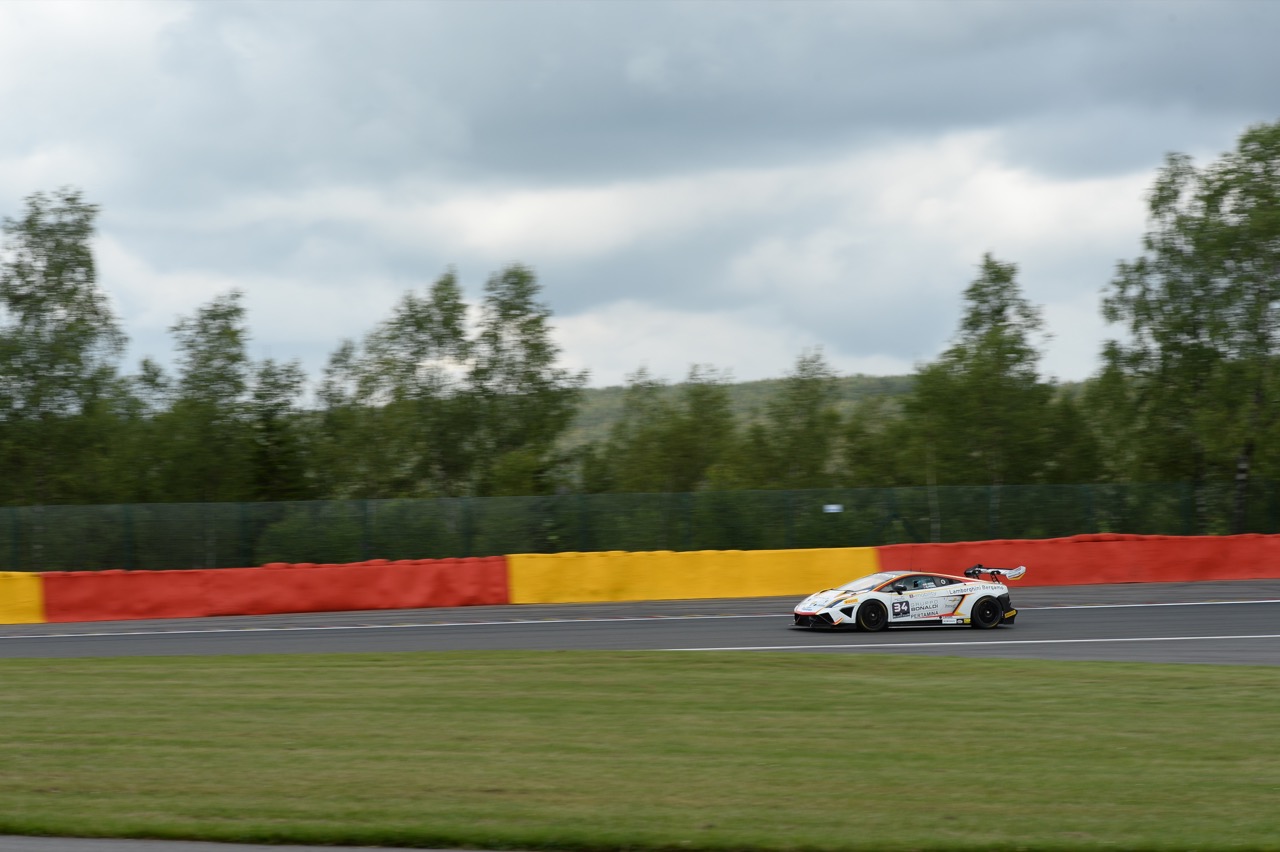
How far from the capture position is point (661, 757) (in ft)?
31.0

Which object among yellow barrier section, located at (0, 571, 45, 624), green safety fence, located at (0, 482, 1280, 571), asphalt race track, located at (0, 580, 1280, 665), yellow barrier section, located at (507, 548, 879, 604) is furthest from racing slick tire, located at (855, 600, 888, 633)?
A: yellow barrier section, located at (0, 571, 45, 624)

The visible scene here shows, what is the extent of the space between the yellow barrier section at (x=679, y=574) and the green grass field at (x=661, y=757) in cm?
1136

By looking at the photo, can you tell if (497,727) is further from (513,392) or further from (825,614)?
(513,392)

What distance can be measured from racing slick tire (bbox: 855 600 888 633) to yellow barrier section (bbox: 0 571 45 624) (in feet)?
53.1

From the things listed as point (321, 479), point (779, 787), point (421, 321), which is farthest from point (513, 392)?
point (779, 787)

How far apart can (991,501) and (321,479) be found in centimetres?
2404

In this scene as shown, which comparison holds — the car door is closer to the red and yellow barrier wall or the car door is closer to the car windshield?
the car windshield

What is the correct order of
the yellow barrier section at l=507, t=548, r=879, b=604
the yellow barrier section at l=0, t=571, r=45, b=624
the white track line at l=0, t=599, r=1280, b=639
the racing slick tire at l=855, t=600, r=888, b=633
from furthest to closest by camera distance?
the yellow barrier section at l=507, t=548, r=879, b=604 → the yellow barrier section at l=0, t=571, r=45, b=624 → the white track line at l=0, t=599, r=1280, b=639 → the racing slick tire at l=855, t=600, r=888, b=633

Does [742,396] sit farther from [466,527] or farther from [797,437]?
[466,527]

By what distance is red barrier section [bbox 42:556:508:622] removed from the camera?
24422 millimetres

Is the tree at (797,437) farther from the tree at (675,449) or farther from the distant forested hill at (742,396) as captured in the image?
the distant forested hill at (742,396)

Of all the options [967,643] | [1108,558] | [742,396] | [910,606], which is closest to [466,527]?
[910,606]

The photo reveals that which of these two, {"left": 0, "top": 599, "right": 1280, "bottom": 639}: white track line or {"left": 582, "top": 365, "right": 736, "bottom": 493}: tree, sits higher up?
{"left": 582, "top": 365, "right": 736, "bottom": 493}: tree

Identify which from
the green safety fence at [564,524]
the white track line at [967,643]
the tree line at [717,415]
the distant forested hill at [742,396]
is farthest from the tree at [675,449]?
the distant forested hill at [742,396]
